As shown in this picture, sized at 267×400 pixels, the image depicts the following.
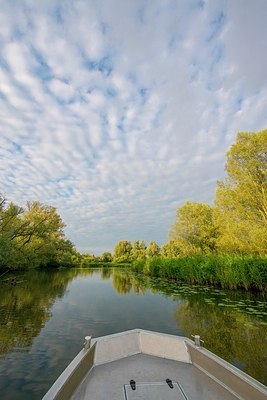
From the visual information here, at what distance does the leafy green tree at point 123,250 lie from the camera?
73988 mm

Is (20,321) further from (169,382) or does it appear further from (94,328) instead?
(169,382)

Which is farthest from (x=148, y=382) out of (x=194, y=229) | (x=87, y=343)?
(x=194, y=229)

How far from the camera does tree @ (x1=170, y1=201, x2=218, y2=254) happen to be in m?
29.2

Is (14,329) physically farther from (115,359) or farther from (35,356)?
(115,359)

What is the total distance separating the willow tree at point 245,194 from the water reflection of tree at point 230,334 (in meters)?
8.60

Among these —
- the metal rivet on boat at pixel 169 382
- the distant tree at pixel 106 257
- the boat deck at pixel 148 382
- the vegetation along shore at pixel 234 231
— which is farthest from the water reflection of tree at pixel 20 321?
the distant tree at pixel 106 257

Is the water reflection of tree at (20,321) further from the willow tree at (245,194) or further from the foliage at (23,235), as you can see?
the willow tree at (245,194)

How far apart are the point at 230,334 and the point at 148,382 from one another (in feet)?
14.1

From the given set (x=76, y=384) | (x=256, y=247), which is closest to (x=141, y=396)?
(x=76, y=384)

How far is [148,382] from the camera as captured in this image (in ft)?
9.02

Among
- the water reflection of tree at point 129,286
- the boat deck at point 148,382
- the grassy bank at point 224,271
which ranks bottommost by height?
the boat deck at point 148,382

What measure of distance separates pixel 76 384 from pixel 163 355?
4.94ft

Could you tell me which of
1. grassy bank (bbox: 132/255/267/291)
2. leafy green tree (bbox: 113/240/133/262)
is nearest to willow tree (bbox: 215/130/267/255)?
grassy bank (bbox: 132/255/267/291)

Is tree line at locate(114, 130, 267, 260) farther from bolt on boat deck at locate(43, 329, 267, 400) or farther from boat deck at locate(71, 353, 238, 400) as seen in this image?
boat deck at locate(71, 353, 238, 400)
